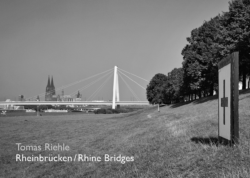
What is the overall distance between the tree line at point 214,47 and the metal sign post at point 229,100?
2470 cm

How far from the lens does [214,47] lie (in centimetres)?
3453

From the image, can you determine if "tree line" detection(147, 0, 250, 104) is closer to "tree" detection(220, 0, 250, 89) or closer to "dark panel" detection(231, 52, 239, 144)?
"tree" detection(220, 0, 250, 89)

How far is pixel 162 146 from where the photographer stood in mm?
9609

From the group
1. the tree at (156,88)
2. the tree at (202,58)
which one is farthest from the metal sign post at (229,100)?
the tree at (156,88)

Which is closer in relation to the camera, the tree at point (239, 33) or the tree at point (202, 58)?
the tree at point (239, 33)

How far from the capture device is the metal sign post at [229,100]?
7.09m

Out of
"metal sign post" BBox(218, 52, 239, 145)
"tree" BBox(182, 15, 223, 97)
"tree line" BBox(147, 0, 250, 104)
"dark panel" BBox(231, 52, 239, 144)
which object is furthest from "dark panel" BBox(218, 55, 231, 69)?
"tree" BBox(182, 15, 223, 97)

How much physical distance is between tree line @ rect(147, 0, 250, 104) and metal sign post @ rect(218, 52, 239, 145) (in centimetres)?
2470

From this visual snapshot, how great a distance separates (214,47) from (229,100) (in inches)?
1130

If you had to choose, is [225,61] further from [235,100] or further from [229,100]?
[235,100]

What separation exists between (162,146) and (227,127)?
8.82ft

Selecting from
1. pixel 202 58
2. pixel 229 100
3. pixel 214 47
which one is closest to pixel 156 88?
pixel 202 58

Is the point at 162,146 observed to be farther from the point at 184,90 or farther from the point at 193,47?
the point at 184,90

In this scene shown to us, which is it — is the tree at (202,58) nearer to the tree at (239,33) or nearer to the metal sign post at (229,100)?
the tree at (239,33)
